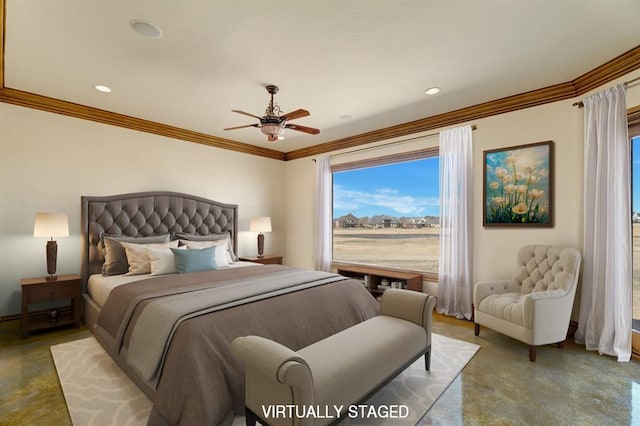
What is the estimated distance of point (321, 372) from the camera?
172 centimetres

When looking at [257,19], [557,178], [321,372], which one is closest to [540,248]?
[557,178]

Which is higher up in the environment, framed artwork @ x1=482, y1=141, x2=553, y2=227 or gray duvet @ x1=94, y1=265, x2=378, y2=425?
framed artwork @ x1=482, y1=141, x2=553, y2=227

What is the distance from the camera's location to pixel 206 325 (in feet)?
6.53

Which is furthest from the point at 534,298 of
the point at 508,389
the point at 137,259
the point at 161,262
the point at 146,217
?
the point at 146,217

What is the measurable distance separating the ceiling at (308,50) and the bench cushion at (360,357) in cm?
232

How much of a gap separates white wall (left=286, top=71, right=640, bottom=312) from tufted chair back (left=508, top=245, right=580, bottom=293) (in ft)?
0.74

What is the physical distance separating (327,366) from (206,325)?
0.83 metres

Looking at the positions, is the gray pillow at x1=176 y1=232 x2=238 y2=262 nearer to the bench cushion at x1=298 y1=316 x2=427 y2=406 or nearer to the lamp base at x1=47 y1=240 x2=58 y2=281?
the lamp base at x1=47 y1=240 x2=58 y2=281

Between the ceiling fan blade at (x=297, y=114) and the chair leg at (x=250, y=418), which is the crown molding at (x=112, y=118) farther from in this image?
the chair leg at (x=250, y=418)

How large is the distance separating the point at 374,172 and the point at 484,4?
11.3 ft

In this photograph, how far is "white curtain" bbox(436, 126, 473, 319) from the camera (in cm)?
400

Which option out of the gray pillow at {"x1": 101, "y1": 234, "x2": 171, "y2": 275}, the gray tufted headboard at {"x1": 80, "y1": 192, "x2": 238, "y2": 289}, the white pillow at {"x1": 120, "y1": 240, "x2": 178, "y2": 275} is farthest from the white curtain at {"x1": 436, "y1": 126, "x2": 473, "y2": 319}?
the gray pillow at {"x1": 101, "y1": 234, "x2": 171, "y2": 275}

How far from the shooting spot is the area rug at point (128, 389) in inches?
78.8

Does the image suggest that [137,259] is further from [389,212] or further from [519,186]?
[519,186]
